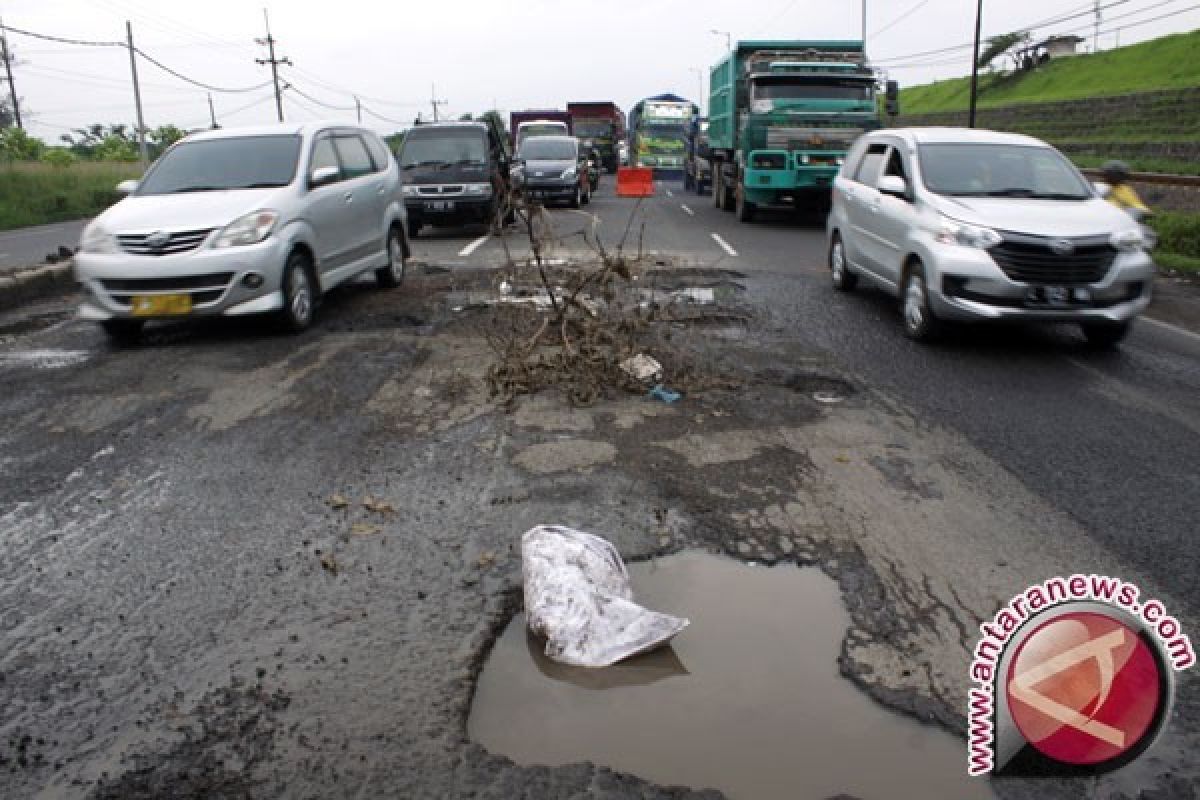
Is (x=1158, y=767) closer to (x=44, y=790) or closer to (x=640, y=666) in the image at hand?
(x=640, y=666)

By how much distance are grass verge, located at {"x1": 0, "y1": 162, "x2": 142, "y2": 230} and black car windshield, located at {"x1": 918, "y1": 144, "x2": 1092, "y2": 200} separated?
25372 millimetres

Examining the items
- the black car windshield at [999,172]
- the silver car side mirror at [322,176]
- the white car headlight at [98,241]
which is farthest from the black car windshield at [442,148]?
the black car windshield at [999,172]

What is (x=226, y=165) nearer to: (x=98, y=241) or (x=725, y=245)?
(x=98, y=241)

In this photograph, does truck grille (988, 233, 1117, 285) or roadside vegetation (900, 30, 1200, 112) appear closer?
truck grille (988, 233, 1117, 285)

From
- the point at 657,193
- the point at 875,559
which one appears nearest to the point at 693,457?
the point at 875,559

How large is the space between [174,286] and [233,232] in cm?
65

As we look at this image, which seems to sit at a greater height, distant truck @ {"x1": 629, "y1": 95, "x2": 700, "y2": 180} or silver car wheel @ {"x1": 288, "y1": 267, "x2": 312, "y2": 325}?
distant truck @ {"x1": 629, "y1": 95, "x2": 700, "y2": 180}

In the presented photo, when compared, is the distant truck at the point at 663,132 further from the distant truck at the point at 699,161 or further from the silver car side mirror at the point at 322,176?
the silver car side mirror at the point at 322,176

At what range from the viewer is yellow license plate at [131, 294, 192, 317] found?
26.0ft

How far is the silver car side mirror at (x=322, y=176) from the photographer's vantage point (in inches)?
356

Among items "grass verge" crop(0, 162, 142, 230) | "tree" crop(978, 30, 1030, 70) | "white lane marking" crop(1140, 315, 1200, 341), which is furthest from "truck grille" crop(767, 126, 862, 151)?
"tree" crop(978, 30, 1030, 70)

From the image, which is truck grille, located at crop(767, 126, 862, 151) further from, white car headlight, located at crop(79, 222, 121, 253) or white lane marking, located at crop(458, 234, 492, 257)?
white car headlight, located at crop(79, 222, 121, 253)

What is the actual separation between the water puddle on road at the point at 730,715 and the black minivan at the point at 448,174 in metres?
13.8

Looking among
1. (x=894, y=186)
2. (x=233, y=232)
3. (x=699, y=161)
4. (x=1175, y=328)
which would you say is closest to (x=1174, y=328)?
(x=1175, y=328)
